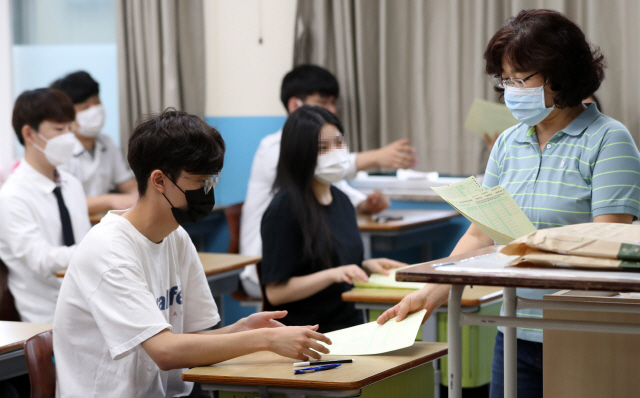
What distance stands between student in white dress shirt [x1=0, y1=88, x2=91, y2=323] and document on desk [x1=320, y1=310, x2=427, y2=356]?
5.06ft

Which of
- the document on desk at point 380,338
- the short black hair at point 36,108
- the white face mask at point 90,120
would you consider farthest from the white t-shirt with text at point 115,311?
the white face mask at point 90,120

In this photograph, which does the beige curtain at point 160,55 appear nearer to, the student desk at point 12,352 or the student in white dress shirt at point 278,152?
the student in white dress shirt at point 278,152

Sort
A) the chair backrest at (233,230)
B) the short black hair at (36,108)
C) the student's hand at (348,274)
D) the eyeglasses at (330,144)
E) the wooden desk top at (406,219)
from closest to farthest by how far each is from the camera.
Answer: the student's hand at (348,274) < the eyeglasses at (330,144) < the short black hair at (36,108) < the wooden desk top at (406,219) < the chair backrest at (233,230)

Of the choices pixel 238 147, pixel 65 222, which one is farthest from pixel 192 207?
pixel 238 147

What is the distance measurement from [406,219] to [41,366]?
2.46m

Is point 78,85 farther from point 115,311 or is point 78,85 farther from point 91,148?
point 115,311

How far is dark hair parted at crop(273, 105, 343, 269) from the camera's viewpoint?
99.6 inches

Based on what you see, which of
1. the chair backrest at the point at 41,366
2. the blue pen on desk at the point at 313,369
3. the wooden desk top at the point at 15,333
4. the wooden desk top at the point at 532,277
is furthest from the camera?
the wooden desk top at the point at 15,333

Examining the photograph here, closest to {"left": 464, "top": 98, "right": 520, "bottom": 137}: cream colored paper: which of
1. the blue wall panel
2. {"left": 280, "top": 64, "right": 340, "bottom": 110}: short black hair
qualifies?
{"left": 280, "top": 64, "right": 340, "bottom": 110}: short black hair

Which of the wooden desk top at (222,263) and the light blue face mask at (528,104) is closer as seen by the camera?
the light blue face mask at (528,104)

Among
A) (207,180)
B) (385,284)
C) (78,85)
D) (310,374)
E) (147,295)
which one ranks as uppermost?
(78,85)

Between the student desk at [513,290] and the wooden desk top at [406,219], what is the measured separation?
2115mm

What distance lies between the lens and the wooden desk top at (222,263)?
9.67 feet

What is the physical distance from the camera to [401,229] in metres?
3.73
